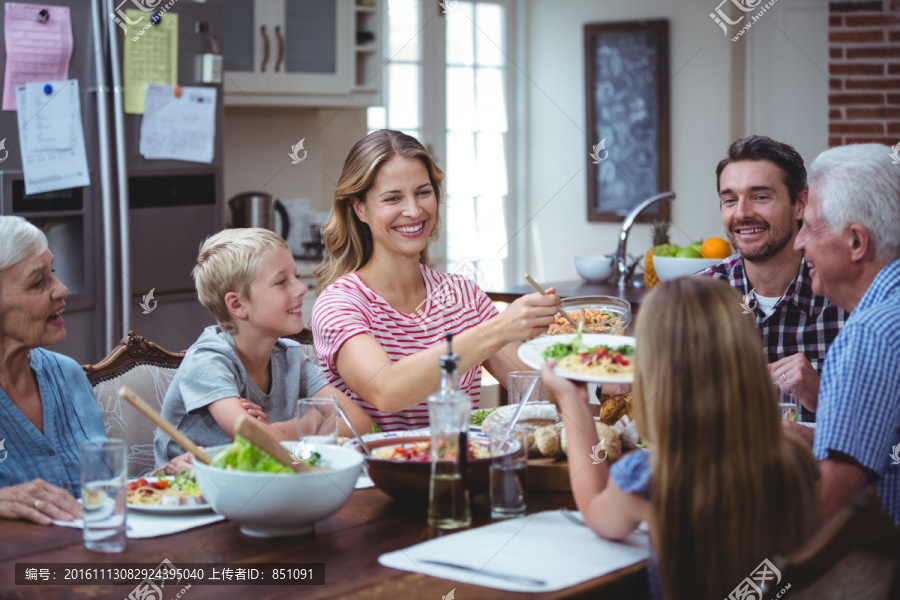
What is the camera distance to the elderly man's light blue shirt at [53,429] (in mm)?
1918

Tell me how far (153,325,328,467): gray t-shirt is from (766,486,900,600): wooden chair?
1.21 meters

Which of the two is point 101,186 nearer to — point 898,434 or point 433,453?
point 433,453

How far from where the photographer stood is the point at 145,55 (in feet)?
12.0

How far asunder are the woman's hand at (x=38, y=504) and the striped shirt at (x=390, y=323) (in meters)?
0.76

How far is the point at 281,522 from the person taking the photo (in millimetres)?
1542

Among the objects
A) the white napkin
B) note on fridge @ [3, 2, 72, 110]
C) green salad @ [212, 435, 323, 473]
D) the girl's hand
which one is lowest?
the white napkin

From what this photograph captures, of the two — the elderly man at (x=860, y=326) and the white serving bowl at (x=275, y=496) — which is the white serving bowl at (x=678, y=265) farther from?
the white serving bowl at (x=275, y=496)

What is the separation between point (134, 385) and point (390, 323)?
610 millimetres

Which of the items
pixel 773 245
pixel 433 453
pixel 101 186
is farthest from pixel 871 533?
pixel 101 186

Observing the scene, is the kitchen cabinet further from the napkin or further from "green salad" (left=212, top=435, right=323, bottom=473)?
the napkin

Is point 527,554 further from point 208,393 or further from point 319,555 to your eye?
point 208,393

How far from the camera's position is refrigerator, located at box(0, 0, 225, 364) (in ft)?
11.4

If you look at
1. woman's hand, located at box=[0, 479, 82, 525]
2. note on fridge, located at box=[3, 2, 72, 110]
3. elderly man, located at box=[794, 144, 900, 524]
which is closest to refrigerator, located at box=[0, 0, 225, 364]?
note on fridge, located at box=[3, 2, 72, 110]

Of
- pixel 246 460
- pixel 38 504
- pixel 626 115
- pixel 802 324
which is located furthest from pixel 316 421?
pixel 626 115
